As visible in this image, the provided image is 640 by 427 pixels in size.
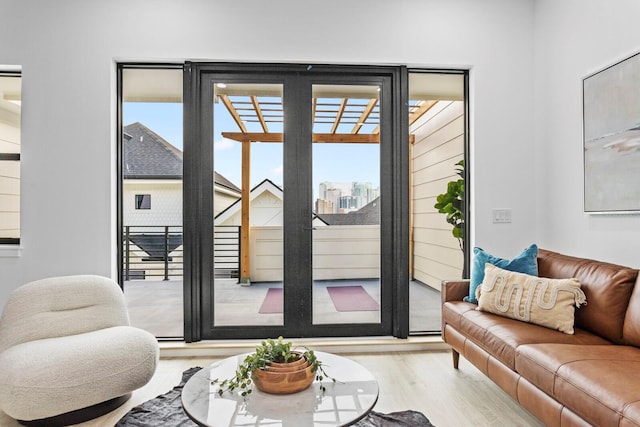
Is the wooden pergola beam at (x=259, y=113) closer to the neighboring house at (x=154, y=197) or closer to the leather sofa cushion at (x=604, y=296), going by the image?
the neighboring house at (x=154, y=197)

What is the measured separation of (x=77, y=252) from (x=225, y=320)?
1.30 m

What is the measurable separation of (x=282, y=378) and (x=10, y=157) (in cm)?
316

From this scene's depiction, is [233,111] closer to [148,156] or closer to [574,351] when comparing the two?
[148,156]

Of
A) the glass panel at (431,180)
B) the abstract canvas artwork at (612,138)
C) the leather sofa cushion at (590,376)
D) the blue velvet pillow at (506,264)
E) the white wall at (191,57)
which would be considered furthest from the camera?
the glass panel at (431,180)

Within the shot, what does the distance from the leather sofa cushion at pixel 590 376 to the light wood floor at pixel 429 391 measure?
0.47 metres

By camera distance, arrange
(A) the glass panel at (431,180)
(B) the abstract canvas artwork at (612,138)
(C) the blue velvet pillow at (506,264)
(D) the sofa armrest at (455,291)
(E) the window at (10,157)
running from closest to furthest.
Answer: (B) the abstract canvas artwork at (612,138)
(C) the blue velvet pillow at (506,264)
(D) the sofa armrest at (455,291)
(E) the window at (10,157)
(A) the glass panel at (431,180)

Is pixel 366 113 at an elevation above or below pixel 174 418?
above

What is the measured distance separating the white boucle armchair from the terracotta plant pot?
1.01 m

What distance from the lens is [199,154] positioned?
3295 millimetres

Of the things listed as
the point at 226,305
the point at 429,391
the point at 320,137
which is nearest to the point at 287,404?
the point at 429,391

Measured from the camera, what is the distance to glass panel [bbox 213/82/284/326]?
3.36 m

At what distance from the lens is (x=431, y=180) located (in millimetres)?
3701

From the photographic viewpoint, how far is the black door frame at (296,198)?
329 cm

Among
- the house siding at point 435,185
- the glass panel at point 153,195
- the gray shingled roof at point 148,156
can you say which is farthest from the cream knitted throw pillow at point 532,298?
the gray shingled roof at point 148,156
